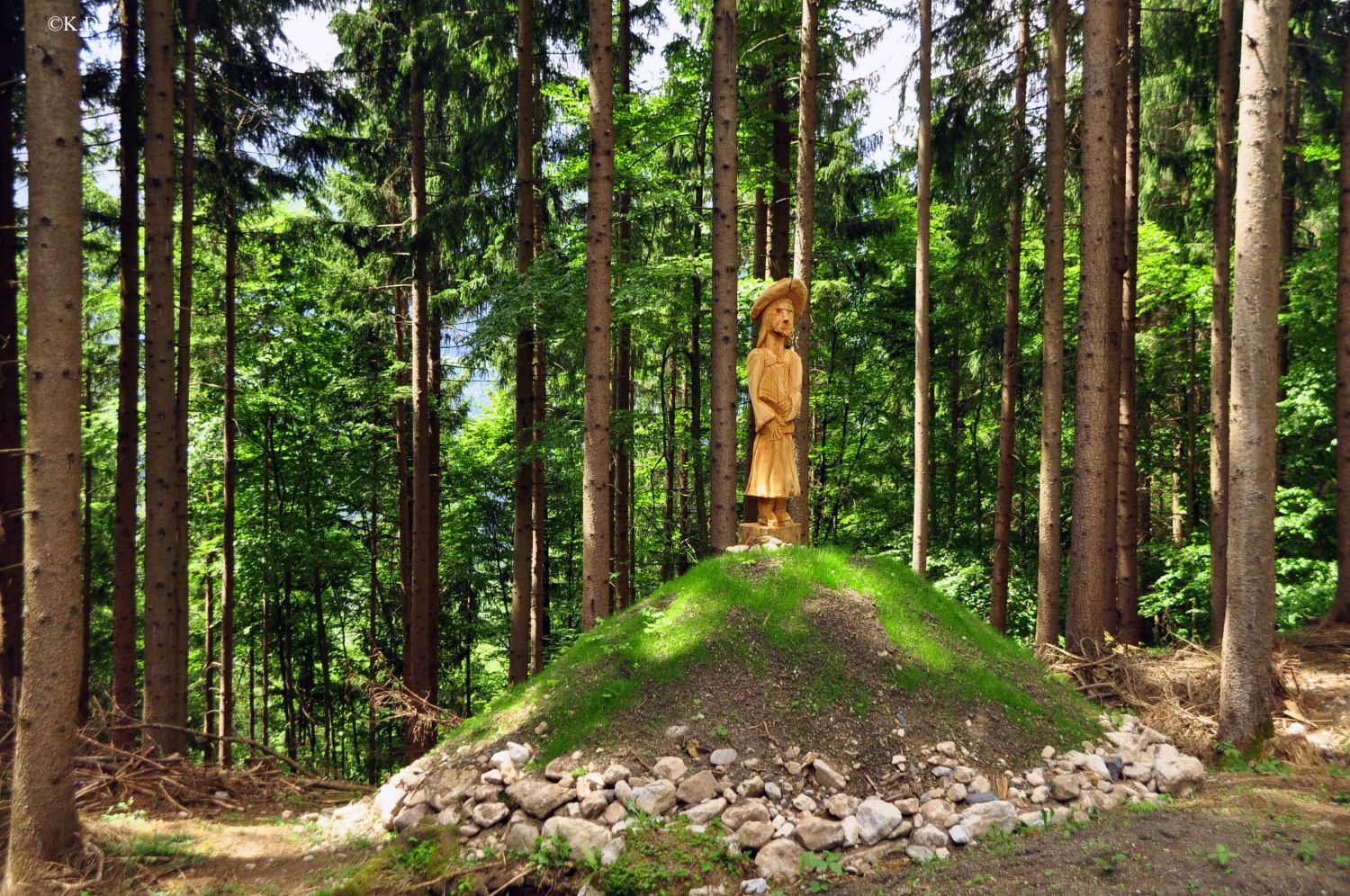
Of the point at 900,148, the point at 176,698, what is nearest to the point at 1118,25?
the point at 900,148

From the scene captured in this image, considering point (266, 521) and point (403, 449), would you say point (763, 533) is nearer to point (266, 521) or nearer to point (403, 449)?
point (403, 449)

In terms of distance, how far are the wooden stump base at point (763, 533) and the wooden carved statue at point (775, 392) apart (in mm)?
12

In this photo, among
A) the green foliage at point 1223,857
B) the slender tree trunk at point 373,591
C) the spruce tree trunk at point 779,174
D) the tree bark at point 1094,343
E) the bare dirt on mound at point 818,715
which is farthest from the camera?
the slender tree trunk at point 373,591

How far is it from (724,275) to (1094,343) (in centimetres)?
485

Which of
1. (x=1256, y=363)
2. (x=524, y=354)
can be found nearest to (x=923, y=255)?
(x=1256, y=363)

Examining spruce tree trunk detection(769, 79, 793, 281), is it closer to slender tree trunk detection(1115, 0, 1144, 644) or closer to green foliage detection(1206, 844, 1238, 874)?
slender tree trunk detection(1115, 0, 1144, 644)

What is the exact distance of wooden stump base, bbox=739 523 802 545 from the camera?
10406mm

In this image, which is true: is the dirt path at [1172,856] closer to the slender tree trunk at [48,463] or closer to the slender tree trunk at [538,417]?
the slender tree trunk at [48,463]

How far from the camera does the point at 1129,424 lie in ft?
45.0

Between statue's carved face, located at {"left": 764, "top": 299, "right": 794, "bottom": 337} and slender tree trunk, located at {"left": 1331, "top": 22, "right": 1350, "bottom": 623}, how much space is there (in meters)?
7.64

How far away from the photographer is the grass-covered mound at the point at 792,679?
293 inches

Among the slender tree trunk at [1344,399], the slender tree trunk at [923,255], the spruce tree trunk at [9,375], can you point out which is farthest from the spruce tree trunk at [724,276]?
the slender tree trunk at [1344,399]

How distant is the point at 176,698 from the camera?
9.83 metres

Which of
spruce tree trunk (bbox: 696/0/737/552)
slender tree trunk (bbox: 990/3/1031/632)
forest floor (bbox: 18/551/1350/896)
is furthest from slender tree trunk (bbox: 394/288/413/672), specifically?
slender tree trunk (bbox: 990/3/1031/632)
